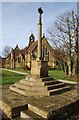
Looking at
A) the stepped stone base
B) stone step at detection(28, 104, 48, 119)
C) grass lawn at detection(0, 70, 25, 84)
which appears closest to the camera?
stone step at detection(28, 104, 48, 119)

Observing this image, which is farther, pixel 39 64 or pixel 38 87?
pixel 39 64

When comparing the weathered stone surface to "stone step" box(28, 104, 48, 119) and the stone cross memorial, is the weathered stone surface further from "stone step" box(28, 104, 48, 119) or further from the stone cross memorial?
"stone step" box(28, 104, 48, 119)

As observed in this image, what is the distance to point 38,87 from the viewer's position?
9.02m

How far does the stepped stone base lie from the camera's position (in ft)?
28.2

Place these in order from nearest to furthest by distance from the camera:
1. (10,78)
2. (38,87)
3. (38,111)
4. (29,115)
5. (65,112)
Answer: (29,115) → (38,111) → (65,112) → (38,87) → (10,78)

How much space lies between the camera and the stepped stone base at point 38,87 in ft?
28.2

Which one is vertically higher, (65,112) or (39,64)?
(39,64)

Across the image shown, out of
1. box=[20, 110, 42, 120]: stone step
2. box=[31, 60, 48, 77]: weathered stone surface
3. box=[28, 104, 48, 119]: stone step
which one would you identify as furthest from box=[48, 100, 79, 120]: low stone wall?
box=[31, 60, 48, 77]: weathered stone surface

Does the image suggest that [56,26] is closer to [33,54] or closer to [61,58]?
[61,58]

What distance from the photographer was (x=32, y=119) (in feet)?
17.9

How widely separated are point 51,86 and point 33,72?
71.3 inches

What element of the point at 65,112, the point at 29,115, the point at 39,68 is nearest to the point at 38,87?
the point at 39,68

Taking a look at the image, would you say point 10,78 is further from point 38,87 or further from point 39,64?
point 38,87

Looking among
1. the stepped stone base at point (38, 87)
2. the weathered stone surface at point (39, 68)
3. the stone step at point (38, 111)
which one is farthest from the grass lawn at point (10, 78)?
the stone step at point (38, 111)
